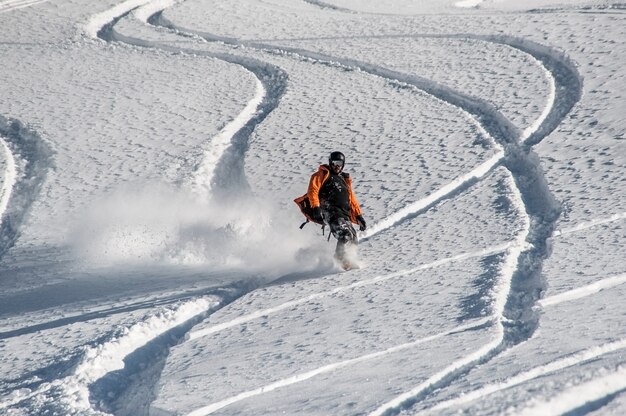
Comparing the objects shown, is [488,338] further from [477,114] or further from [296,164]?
[477,114]

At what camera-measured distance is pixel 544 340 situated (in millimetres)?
7262

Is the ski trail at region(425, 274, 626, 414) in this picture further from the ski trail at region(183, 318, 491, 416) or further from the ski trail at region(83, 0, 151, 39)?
the ski trail at region(83, 0, 151, 39)

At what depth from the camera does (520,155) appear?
13.9 meters

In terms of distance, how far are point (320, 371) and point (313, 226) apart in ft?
16.3

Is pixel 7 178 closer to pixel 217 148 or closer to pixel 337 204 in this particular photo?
pixel 217 148

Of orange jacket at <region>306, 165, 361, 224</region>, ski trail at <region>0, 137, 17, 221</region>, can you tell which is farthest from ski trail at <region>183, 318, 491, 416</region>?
ski trail at <region>0, 137, 17, 221</region>

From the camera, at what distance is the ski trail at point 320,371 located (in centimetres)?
688

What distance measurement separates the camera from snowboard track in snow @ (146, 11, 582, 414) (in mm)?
7770

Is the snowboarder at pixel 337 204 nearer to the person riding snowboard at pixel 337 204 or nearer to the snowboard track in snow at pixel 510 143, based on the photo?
the person riding snowboard at pixel 337 204

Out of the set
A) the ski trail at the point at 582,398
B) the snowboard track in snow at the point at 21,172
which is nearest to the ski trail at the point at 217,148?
the snowboard track in snow at the point at 21,172

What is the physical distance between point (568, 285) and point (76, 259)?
6.31 m

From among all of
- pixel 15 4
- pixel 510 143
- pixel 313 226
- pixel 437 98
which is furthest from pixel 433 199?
pixel 15 4

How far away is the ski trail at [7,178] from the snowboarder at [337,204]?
534 centimetres

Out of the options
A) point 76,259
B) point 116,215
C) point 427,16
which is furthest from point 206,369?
point 427,16
